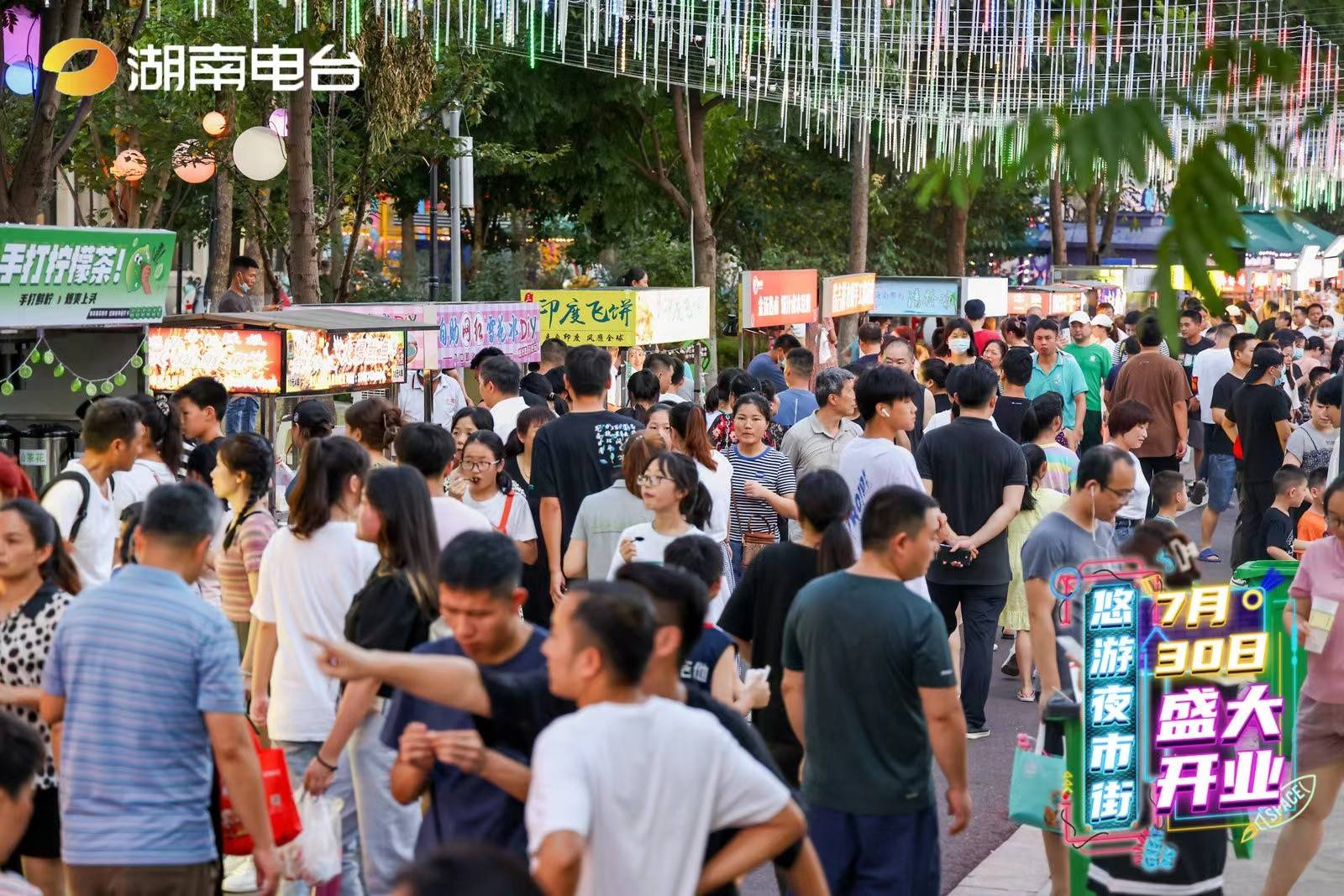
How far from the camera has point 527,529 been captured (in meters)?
8.35

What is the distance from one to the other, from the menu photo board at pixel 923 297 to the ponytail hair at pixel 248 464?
18.5m

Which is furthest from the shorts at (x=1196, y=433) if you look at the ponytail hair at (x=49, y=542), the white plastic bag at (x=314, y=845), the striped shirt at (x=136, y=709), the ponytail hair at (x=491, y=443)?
the striped shirt at (x=136, y=709)

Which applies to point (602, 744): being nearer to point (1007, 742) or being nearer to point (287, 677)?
point (287, 677)

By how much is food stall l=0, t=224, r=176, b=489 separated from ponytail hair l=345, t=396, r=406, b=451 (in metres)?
2.69

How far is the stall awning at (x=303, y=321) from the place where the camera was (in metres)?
10.7

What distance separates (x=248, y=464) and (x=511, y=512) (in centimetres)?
178

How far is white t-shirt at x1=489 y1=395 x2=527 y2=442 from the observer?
405 inches

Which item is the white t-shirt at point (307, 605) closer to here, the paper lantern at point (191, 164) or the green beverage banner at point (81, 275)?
the green beverage banner at point (81, 275)

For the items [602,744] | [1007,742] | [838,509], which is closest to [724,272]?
[1007,742]

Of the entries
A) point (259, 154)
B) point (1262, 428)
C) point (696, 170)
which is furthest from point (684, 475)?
point (696, 170)

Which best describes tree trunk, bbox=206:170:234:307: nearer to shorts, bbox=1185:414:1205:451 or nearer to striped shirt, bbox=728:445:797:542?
shorts, bbox=1185:414:1205:451

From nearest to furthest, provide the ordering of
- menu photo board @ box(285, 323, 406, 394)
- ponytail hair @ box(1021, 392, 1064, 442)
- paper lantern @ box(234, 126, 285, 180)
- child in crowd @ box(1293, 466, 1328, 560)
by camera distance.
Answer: ponytail hair @ box(1021, 392, 1064, 442) < child in crowd @ box(1293, 466, 1328, 560) < menu photo board @ box(285, 323, 406, 394) < paper lantern @ box(234, 126, 285, 180)

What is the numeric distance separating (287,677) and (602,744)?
2880 mm

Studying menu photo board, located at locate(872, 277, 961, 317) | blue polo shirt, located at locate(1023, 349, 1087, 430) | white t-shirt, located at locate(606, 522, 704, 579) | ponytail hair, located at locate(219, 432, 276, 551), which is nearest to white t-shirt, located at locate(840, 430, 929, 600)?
white t-shirt, located at locate(606, 522, 704, 579)
